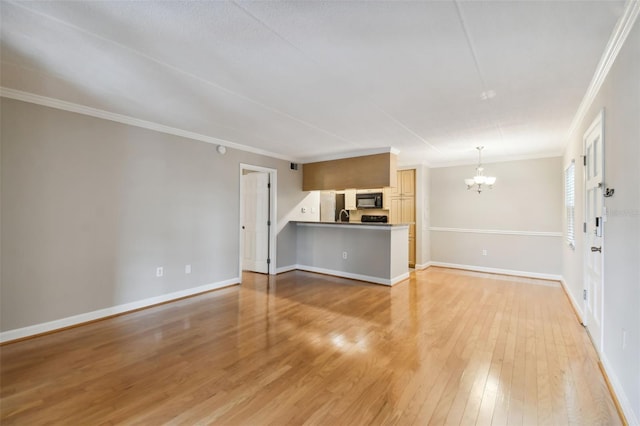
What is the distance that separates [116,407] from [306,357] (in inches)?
54.9

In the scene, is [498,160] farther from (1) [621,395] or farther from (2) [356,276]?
(1) [621,395]

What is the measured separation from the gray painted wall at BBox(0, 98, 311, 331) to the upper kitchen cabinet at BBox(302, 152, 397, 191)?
1.98 m

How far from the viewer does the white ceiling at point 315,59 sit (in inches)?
67.5

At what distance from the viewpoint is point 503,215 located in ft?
19.8

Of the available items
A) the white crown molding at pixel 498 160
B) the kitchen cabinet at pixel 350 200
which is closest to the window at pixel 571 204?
the white crown molding at pixel 498 160

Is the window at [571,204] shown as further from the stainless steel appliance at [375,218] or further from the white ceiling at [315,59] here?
the stainless steel appliance at [375,218]

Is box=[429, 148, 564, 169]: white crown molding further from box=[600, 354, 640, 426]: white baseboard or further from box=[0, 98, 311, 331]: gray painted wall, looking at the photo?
box=[0, 98, 311, 331]: gray painted wall

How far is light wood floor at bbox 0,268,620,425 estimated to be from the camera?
6.06 feet

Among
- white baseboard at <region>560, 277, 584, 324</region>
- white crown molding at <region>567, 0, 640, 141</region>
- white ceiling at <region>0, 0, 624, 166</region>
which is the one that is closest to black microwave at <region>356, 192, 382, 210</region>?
white ceiling at <region>0, 0, 624, 166</region>

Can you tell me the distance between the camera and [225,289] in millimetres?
4789

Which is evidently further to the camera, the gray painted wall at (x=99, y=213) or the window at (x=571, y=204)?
the window at (x=571, y=204)

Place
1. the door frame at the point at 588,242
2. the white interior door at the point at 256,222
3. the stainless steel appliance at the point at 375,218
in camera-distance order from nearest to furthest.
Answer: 1. the door frame at the point at 588,242
2. the white interior door at the point at 256,222
3. the stainless steel appliance at the point at 375,218

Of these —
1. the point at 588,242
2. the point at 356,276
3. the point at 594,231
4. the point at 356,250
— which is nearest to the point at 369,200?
the point at 356,250

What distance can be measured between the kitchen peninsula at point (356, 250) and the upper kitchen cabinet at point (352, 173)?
0.79 meters
